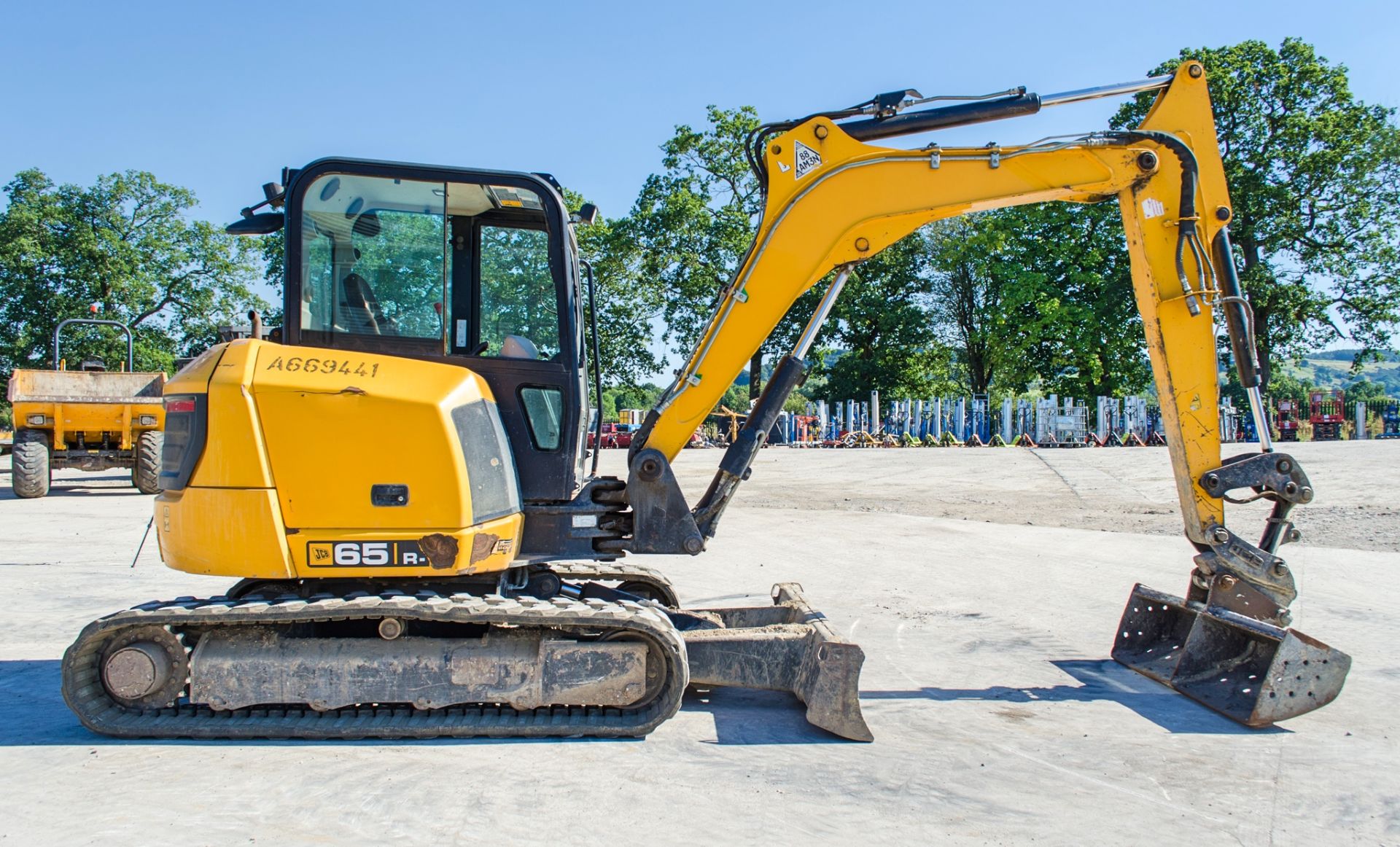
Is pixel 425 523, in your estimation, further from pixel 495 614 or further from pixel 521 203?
pixel 521 203

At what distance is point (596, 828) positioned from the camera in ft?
11.8

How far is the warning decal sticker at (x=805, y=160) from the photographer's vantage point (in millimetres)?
5473

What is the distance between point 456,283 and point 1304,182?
137 feet

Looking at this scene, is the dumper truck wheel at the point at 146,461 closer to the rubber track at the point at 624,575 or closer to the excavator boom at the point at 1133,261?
the rubber track at the point at 624,575

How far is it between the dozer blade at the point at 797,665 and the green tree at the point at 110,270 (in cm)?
4655

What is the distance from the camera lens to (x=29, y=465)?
53.9ft

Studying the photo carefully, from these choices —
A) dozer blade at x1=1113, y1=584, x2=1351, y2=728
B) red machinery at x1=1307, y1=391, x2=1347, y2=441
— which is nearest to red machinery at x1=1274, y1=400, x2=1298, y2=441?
red machinery at x1=1307, y1=391, x2=1347, y2=441

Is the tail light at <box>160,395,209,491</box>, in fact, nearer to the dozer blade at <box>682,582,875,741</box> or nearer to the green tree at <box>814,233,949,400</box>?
the dozer blade at <box>682,582,875,741</box>

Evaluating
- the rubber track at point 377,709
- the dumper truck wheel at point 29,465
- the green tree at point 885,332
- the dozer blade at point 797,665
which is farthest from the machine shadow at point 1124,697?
the green tree at point 885,332

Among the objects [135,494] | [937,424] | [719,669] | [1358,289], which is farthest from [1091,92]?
[1358,289]

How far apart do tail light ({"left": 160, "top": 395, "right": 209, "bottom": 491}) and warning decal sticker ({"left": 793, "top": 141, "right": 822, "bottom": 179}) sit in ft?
11.2

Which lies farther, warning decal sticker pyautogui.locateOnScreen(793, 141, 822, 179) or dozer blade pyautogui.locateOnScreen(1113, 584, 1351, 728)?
warning decal sticker pyautogui.locateOnScreen(793, 141, 822, 179)

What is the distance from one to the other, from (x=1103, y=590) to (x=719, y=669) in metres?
5.20

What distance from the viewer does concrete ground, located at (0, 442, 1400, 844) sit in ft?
12.0
